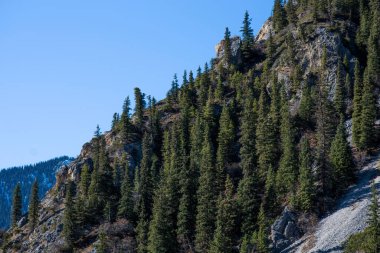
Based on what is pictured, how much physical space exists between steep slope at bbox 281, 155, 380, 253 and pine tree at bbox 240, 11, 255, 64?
79118mm

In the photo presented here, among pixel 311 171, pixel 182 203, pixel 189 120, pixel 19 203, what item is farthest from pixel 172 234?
pixel 19 203

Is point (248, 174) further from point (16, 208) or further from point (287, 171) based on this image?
point (16, 208)

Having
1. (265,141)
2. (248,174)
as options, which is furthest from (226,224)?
(265,141)

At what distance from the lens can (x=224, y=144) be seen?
110 metres

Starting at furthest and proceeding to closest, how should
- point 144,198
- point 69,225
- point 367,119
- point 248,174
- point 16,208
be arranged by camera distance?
point 16,208 → point 144,198 → point 69,225 → point 248,174 → point 367,119

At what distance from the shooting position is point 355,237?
226ft

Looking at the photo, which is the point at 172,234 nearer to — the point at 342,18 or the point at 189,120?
the point at 189,120

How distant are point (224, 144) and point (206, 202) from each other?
21.7 meters

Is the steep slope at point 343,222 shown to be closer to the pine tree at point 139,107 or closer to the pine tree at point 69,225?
the pine tree at point 69,225

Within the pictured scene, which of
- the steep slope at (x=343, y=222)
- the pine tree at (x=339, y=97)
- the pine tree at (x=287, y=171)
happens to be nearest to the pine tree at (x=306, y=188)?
the pine tree at (x=287, y=171)

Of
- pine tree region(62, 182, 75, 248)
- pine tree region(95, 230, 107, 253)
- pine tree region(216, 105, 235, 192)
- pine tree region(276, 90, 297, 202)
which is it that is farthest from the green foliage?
pine tree region(62, 182, 75, 248)

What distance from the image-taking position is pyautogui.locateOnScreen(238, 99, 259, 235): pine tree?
288ft

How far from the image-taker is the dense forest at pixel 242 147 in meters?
86.9

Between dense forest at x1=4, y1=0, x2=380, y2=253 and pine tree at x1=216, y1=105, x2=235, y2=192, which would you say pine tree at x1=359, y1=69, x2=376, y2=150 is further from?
pine tree at x1=216, y1=105, x2=235, y2=192
